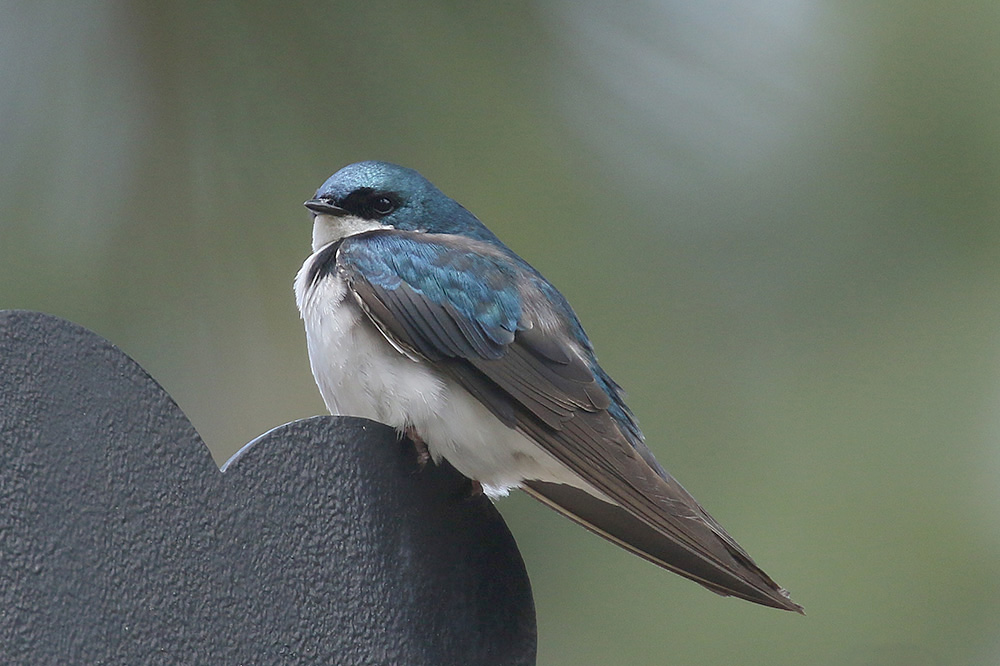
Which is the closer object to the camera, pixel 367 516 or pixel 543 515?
pixel 367 516

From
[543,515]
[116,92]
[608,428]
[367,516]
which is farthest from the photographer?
[543,515]

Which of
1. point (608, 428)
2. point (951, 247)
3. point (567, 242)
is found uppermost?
point (951, 247)

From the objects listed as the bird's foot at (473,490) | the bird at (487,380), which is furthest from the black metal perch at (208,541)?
the bird at (487,380)

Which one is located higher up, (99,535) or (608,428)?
(608,428)

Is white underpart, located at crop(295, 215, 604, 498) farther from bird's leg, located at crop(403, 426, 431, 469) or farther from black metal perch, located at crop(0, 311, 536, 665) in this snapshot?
black metal perch, located at crop(0, 311, 536, 665)

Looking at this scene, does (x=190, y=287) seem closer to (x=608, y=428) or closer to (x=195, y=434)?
(x=608, y=428)

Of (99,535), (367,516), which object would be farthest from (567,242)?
(99,535)

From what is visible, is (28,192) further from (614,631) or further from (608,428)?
(614,631)

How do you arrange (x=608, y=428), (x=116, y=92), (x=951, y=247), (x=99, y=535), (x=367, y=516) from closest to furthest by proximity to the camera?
(x=99, y=535) < (x=367, y=516) < (x=608, y=428) < (x=116, y=92) < (x=951, y=247)
